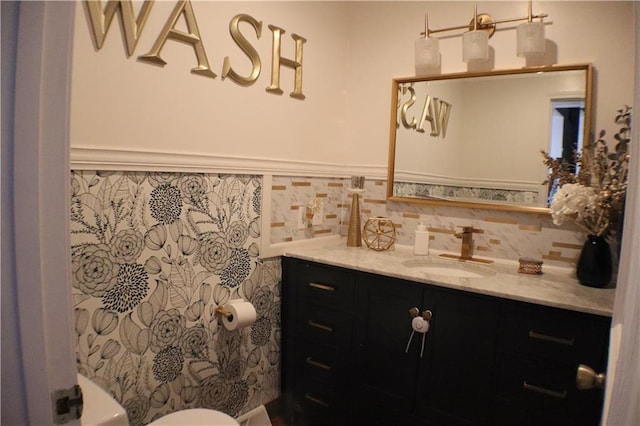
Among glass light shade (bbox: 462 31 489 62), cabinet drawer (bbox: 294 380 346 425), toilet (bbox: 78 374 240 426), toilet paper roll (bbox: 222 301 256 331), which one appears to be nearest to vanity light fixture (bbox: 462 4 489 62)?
glass light shade (bbox: 462 31 489 62)

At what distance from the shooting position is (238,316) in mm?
1850

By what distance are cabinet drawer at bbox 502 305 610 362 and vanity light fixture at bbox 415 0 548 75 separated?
120 cm

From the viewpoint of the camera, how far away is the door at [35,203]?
1.67ft

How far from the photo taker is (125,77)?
5.06 feet

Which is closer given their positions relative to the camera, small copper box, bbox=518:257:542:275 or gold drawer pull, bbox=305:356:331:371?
small copper box, bbox=518:257:542:275

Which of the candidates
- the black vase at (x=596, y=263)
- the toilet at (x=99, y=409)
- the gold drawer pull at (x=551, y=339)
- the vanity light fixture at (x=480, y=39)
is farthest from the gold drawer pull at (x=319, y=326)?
the vanity light fixture at (x=480, y=39)

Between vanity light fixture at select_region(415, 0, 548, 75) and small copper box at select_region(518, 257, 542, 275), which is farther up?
vanity light fixture at select_region(415, 0, 548, 75)

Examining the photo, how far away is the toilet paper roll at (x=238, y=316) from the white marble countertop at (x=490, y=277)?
413mm

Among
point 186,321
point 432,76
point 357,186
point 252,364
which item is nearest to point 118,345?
point 186,321

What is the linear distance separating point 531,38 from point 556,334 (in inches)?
51.8

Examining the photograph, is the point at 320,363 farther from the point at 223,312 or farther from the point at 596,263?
the point at 596,263

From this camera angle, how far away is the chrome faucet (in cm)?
221

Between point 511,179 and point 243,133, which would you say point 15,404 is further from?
point 511,179

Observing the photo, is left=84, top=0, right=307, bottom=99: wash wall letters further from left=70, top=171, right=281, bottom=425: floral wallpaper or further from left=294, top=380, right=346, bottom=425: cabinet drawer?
left=294, top=380, right=346, bottom=425: cabinet drawer
